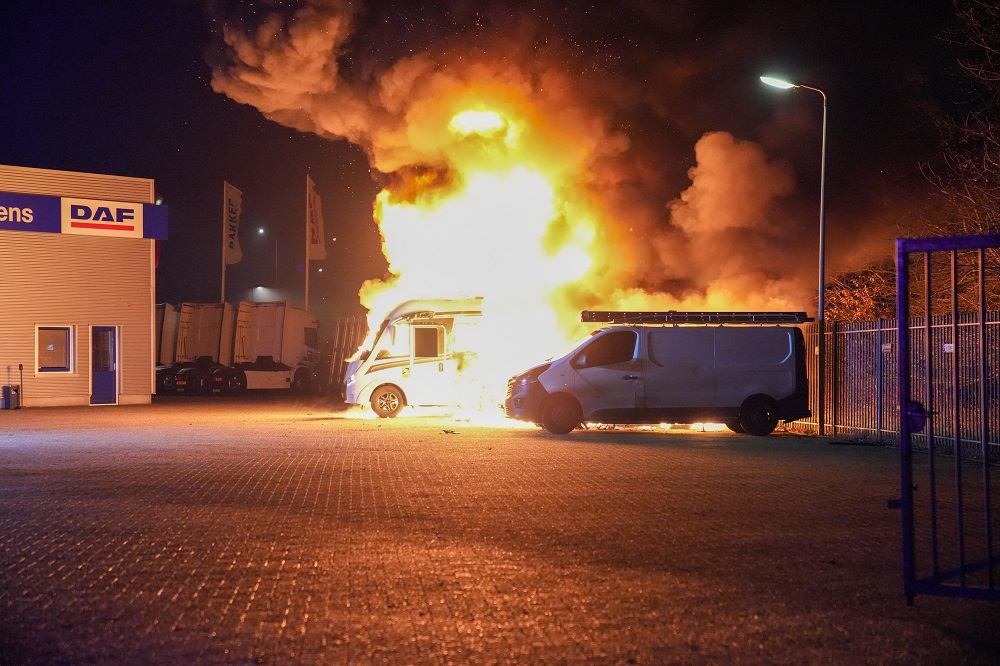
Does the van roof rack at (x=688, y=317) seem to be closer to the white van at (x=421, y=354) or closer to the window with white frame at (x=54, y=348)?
the white van at (x=421, y=354)

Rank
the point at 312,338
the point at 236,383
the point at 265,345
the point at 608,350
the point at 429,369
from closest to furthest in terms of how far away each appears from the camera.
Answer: the point at 608,350 → the point at 429,369 → the point at 236,383 → the point at 265,345 → the point at 312,338

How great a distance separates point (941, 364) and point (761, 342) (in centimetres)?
330

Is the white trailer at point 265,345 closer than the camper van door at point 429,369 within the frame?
No

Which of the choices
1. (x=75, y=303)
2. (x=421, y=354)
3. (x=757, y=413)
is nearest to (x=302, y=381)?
(x=75, y=303)

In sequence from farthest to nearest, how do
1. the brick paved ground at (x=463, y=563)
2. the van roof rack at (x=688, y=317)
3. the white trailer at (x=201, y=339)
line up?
the white trailer at (x=201, y=339)
the van roof rack at (x=688, y=317)
the brick paved ground at (x=463, y=563)

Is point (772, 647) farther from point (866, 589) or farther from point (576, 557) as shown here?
point (576, 557)

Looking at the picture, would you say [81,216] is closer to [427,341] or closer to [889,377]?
[427,341]

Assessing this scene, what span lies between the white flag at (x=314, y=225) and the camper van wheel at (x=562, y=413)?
27.1 metres

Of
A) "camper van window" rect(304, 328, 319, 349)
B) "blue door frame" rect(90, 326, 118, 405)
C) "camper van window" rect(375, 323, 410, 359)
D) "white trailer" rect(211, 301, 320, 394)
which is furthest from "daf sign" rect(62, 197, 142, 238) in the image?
"camper van window" rect(304, 328, 319, 349)

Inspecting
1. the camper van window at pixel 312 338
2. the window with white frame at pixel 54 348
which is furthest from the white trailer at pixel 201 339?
the window with white frame at pixel 54 348

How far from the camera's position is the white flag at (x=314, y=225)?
44438 mm

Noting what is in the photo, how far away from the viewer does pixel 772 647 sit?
560 cm

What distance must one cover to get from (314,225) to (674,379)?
28.4 metres

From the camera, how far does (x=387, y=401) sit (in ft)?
78.6
